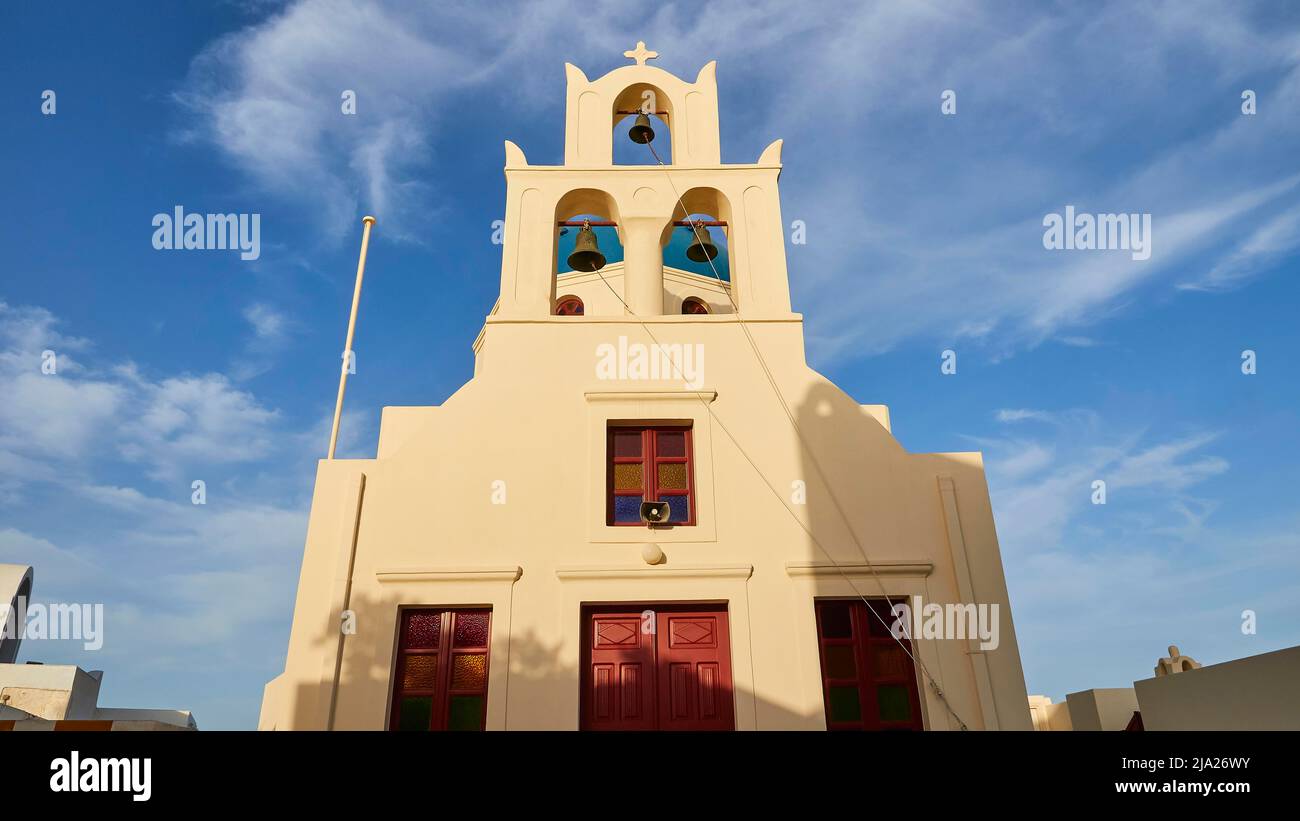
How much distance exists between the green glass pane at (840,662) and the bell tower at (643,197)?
15.7ft

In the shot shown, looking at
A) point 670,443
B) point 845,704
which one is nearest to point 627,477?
point 670,443

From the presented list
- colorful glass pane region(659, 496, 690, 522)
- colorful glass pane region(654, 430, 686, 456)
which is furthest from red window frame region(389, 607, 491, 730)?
colorful glass pane region(654, 430, 686, 456)

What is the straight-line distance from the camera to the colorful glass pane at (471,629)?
9930 mm

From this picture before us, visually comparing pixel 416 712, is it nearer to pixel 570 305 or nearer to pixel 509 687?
pixel 509 687

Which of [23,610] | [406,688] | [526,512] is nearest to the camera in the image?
[406,688]

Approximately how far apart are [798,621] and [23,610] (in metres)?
22.3

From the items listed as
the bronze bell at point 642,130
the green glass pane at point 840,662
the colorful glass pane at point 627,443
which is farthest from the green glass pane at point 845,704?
the bronze bell at point 642,130

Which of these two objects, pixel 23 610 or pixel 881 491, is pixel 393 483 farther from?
pixel 23 610

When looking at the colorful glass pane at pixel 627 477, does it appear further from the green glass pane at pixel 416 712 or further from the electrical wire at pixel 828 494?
the green glass pane at pixel 416 712

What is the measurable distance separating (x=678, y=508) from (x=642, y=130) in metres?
7.04

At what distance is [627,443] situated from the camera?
37.0 feet
